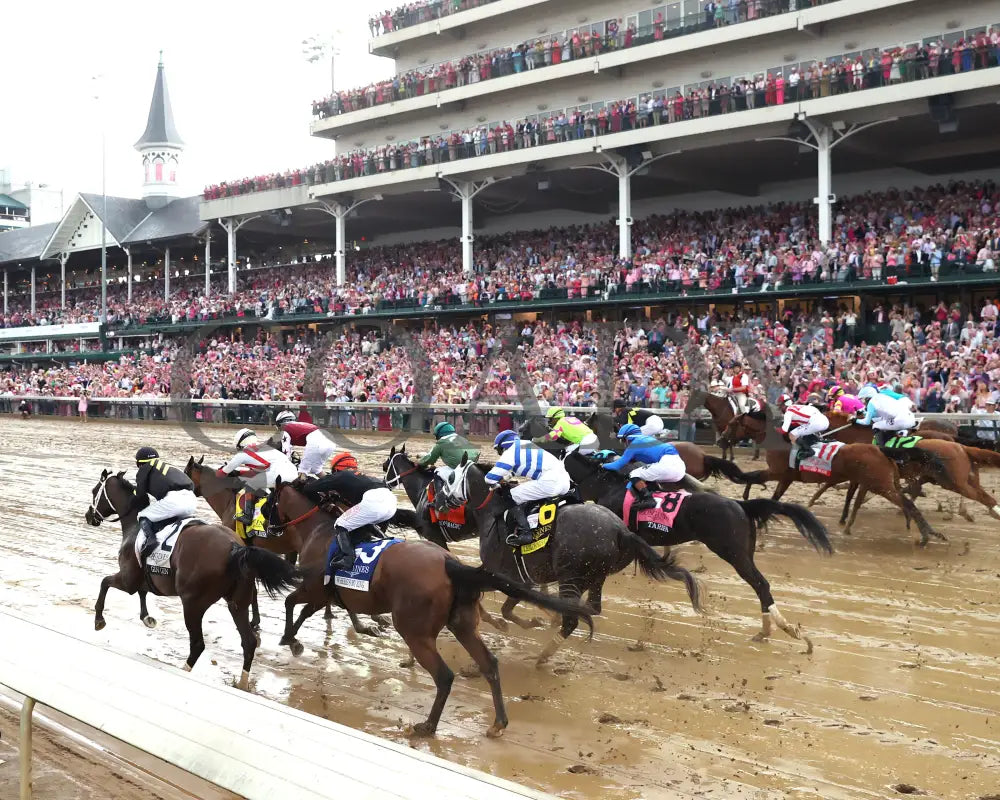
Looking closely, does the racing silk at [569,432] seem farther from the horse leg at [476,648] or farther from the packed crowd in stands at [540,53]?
the packed crowd in stands at [540,53]

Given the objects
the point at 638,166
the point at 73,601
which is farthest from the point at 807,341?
the point at 73,601

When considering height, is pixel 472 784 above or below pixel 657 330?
below

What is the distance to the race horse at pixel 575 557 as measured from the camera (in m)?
6.04

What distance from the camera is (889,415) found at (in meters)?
10.1

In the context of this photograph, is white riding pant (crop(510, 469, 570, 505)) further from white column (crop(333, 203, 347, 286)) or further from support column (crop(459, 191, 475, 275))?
white column (crop(333, 203, 347, 286))

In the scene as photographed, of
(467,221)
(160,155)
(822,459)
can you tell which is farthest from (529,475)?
(160,155)

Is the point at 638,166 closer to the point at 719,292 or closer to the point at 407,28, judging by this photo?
the point at 719,292

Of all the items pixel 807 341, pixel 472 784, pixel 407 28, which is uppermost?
pixel 407 28

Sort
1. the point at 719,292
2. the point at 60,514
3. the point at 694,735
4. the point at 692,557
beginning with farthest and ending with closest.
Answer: the point at 719,292
the point at 60,514
the point at 692,557
the point at 694,735

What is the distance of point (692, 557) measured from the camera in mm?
8945

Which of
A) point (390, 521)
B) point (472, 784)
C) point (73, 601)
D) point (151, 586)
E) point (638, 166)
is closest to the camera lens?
point (472, 784)

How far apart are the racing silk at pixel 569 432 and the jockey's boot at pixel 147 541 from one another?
363 centimetres

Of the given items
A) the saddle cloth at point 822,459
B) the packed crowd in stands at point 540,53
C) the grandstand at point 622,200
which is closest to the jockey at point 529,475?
the saddle cloth at point 822,459

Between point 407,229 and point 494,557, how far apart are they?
2960cm
